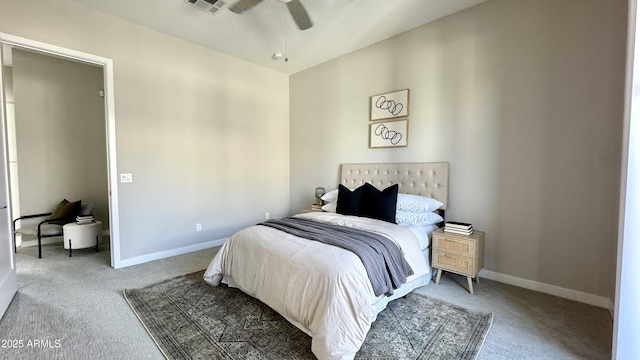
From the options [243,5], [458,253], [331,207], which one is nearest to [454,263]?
[458,253]

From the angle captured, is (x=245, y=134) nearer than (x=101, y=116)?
Yes

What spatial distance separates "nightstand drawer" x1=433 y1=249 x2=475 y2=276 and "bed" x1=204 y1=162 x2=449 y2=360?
0.11 metres

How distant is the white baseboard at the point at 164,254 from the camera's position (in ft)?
11.1

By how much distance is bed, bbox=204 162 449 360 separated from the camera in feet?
5.67

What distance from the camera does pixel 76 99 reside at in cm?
473

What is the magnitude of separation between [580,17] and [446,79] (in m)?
1.21

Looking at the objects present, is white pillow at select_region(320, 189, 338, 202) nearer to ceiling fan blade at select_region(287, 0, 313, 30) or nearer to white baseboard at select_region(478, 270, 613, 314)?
white baseboard at select_region(478, 270, 613, 314)

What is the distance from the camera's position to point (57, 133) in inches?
182

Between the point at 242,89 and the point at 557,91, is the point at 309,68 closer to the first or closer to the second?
the point at 242,89

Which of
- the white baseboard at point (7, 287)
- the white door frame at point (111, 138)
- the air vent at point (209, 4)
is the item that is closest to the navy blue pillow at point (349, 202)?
the air vent at point (209, 4)

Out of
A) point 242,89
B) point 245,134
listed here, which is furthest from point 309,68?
point 245,134

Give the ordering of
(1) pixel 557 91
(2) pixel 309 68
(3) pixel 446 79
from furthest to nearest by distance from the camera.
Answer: (2) pixel 309 68, (3) pixel 446 79, (1) pixel 557 91

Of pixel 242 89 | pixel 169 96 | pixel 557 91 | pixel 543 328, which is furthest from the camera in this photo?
pixel 242 89

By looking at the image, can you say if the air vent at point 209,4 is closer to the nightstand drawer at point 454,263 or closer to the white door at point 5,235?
the white door at point 5,235
